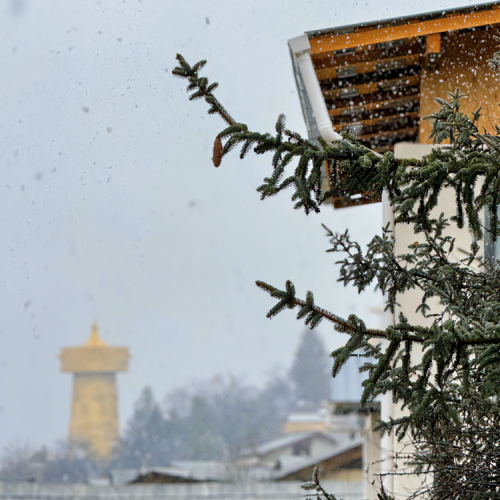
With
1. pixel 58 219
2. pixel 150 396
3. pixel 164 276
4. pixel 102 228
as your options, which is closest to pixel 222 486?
pixel 150 396

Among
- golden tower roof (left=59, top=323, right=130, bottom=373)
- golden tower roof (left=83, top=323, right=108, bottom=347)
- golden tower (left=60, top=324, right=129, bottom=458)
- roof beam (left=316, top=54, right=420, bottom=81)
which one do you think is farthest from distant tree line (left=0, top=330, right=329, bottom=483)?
roof beam (left=316, top=54, right=420, bottom=81)

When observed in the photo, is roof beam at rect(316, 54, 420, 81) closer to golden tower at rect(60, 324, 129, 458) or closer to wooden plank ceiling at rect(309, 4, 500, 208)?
wooden plank ceiling at rect(309, 4, 500, 208)

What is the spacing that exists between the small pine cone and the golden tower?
1994 inches

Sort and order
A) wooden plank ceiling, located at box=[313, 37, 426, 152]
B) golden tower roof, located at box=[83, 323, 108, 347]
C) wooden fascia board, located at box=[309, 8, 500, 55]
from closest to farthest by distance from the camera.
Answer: wooden fascia board, located at box=[309, 8, 500, 55] < wooden plank ceiling, located at box=[313, 37, 426, 152] < golden tower roof, located at box=[83, 323, 108, 347]

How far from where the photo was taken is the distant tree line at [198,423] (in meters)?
39.8

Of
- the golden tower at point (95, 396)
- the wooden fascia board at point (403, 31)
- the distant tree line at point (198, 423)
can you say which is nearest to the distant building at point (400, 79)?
the wooden fascia board at point (403, 31)

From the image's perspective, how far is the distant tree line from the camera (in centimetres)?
3984

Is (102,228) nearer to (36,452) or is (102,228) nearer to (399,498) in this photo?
(36,452)

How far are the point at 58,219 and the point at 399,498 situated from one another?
234 ft

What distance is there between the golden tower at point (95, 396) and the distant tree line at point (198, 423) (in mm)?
1304

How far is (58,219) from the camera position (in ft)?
235

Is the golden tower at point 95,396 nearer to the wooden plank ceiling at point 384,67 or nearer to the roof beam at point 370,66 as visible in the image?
the wooden plank ceiling at point 384,67

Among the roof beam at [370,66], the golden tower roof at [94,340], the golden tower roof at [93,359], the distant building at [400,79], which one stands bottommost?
the distant building at [400,79]

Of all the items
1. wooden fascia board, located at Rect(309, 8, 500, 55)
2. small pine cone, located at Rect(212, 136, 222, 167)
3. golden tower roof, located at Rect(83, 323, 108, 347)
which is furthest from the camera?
golden tower roof, located at Rect(83, 323, 108, 347)
